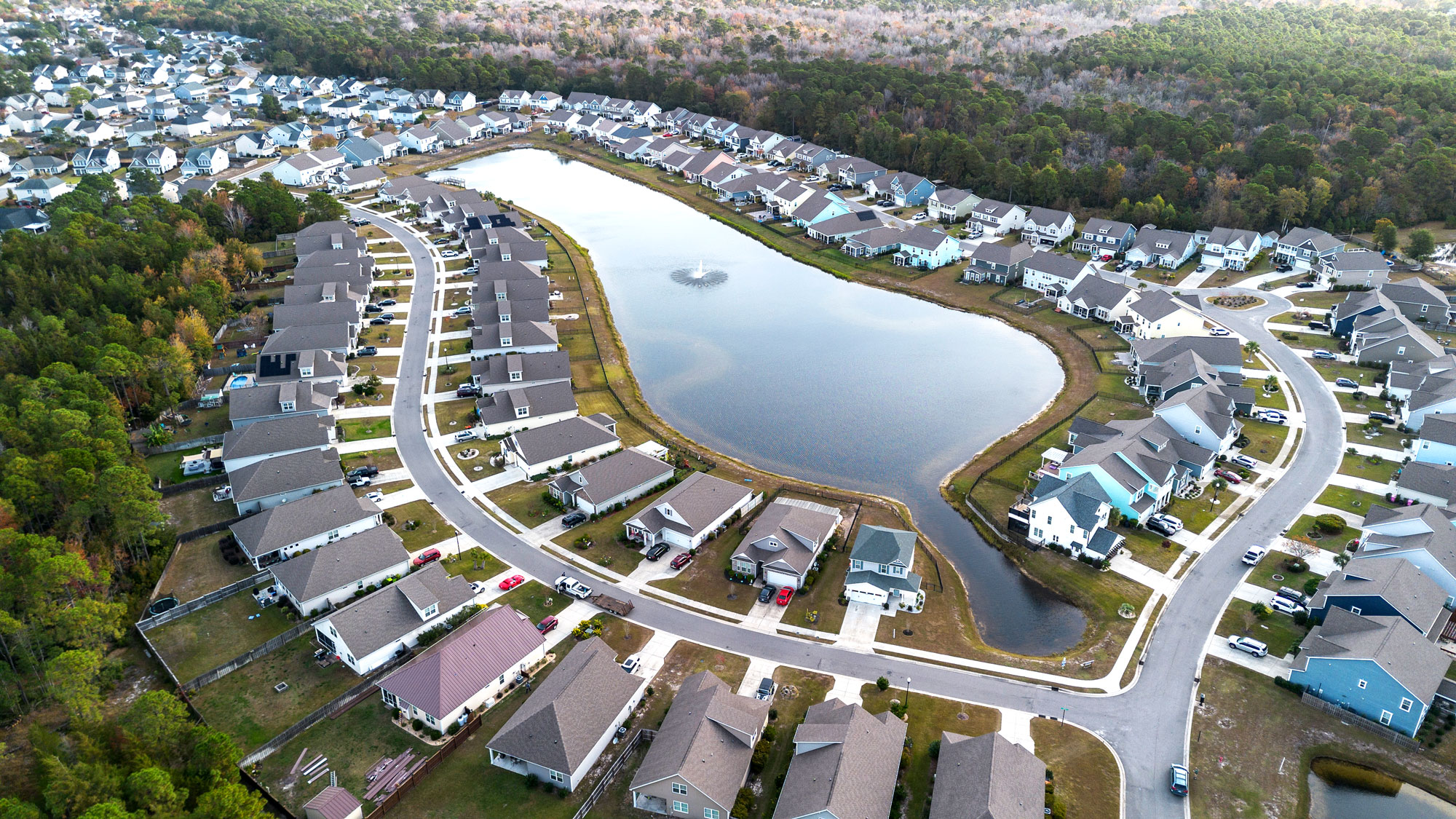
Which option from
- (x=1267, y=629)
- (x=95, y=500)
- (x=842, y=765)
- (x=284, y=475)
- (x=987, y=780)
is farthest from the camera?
(x=284, y=475)

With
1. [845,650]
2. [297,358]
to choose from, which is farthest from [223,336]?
[845,650]

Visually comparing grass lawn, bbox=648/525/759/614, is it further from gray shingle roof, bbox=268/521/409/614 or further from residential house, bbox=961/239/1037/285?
residential house, bbox=961/239/1037/285

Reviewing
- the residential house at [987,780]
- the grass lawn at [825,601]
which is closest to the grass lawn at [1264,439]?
the grass lawn at [825,601]

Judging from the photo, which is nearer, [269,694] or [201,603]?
[269,694]

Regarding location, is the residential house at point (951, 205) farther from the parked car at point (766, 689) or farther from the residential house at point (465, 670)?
the residential house at point (465, 670)

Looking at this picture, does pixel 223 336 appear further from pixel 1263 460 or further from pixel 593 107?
pixel 593 107

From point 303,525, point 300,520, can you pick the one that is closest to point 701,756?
point 303,525

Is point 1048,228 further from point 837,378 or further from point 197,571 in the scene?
point 197,571
